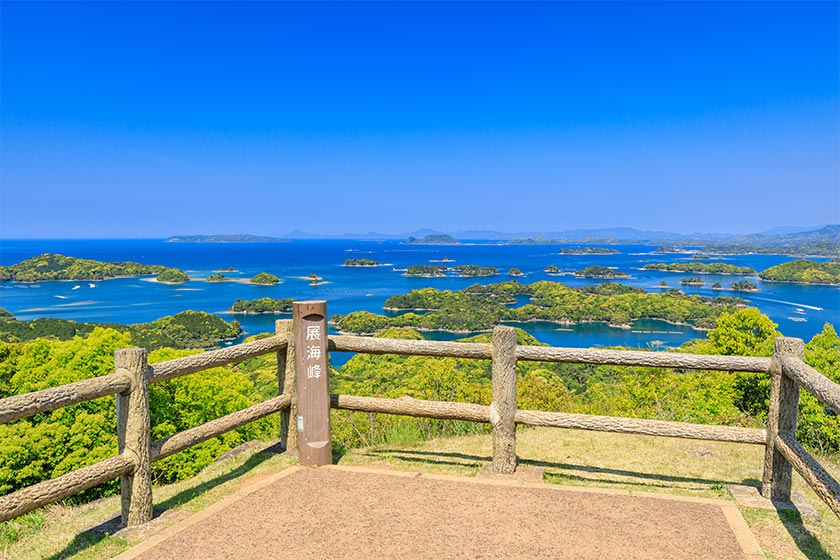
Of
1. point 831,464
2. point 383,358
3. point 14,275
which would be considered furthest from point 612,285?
point 14,275

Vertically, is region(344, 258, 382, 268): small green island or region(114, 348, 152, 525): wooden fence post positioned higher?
region(114, 348, 152, 525): wooden fence post

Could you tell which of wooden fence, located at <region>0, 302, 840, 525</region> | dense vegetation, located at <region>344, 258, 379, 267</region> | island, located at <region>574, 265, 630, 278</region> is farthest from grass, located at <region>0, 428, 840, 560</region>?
dense vegetation, located at <region>344, 258, 379, 267</region>

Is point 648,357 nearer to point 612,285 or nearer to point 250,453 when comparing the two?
point 250,453

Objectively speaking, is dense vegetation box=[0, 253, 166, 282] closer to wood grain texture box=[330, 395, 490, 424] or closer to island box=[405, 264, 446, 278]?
island box=[405, 264, 446, 278]

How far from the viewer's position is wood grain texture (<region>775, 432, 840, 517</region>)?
295 cm

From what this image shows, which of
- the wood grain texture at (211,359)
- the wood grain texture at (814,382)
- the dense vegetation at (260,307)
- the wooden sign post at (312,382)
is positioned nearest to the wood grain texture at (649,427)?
the wood grain texture at (814,382)

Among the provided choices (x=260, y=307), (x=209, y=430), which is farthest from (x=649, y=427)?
(x=260, y=307)

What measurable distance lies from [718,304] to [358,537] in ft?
257

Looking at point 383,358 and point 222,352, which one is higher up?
point 222,352

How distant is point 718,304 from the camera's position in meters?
70.7

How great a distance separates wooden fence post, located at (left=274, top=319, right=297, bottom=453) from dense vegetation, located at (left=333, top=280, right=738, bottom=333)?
49.2 metres

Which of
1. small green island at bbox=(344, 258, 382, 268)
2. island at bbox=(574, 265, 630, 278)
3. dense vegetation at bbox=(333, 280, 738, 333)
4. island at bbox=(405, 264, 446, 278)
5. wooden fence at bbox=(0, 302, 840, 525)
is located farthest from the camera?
small green island at bbox=(344, 258, 382, 268)

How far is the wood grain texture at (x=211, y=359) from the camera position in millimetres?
3740

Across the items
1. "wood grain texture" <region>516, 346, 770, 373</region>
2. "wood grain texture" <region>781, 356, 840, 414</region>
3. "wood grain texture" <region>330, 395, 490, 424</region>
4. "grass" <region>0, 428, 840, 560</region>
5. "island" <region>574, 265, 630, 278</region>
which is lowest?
"island" <region>574, 265, 630, 278</region>
